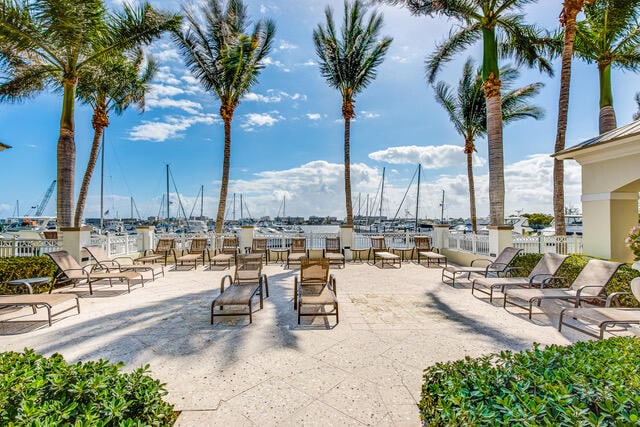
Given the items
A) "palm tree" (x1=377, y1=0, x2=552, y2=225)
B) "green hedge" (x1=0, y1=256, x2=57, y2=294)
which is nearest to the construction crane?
"green hedge" (x1=0, y1=256, x2=57, y2=294)

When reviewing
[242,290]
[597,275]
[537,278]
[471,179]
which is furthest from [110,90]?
[471,179]

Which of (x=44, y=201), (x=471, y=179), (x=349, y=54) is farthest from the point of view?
(x=44, y=201)

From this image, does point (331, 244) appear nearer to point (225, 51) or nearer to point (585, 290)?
point (585, 290)

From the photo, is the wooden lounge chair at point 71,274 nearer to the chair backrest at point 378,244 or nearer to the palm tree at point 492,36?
the chair backrest at point 378,244

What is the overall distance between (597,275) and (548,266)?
1.12 m

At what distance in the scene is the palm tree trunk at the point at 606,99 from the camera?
1245cm

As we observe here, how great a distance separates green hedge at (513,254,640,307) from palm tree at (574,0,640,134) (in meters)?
8.98

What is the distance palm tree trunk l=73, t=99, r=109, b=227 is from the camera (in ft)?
43.1

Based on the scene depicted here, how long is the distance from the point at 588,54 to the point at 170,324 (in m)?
18.0

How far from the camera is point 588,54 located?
12680 mm

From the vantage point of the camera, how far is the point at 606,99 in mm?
12656

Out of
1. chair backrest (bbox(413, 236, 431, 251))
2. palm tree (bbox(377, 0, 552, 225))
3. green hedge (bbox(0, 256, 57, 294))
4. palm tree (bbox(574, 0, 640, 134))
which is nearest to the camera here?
green hedge (bbox(0, 256, 57, 294))

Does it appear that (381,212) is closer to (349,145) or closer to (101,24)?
(349,145)

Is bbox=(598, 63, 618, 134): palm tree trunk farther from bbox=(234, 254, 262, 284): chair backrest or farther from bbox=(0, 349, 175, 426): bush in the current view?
bbox=(0, 349, 175, 426): bush
